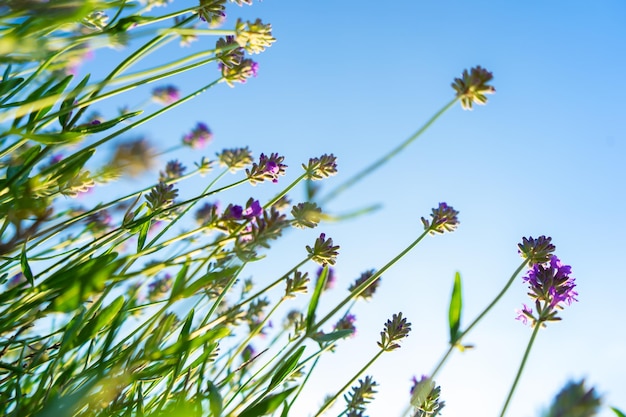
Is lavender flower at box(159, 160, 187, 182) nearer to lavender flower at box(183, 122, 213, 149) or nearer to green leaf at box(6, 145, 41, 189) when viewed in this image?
lavender flower at box(183, 122, 213, 149)

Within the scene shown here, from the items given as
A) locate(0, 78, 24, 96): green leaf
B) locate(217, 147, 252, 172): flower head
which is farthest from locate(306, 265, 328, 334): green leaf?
locate(217, 147, 252, 172): flower head

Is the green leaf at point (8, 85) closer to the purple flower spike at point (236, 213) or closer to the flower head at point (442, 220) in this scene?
the purple flower spike at point (236, 213)

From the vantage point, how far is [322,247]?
1354 millimetres

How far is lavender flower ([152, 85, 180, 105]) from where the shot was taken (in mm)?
2800

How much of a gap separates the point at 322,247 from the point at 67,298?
644mm

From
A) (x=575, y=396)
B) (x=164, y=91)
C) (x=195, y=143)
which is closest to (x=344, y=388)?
(x=575, y=396)

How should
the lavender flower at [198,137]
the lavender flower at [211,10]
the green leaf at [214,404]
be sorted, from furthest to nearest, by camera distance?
the lavender flower at [198,137], the lavender flower at [211,10], the green leaf at [214,404]

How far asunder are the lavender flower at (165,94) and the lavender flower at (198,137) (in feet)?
0.66

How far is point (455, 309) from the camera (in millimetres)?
1018

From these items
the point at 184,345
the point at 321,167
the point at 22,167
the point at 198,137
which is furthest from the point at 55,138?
the point at 198,137

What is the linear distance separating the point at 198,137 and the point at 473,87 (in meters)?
1.86

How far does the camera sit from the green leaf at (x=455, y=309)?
3.32 ft

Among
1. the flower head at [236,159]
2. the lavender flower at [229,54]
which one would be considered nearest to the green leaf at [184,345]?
the lavender flower at [229,54]

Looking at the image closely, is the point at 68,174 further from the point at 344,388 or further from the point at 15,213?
the point at 344,388
